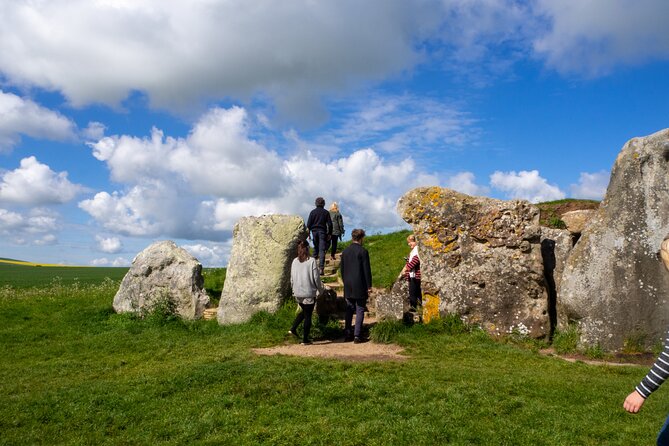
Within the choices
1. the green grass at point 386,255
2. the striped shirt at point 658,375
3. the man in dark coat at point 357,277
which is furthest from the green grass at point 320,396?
the green grass at point 386,255

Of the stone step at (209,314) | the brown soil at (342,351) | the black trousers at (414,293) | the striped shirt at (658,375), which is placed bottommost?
the brown soil at (342,351)

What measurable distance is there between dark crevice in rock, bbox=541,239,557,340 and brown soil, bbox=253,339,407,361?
13.8 feet

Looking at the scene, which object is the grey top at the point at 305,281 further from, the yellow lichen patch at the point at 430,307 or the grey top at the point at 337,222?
the grey top at the point at 337,222

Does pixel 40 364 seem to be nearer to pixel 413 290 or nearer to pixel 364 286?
pixel 364 286

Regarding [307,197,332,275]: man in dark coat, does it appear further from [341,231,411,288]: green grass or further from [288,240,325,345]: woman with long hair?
[288,240,325,345]: woman with long hair

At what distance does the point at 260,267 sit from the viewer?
16.3 meters

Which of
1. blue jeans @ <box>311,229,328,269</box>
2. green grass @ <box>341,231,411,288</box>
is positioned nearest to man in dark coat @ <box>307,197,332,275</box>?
blue jeans @ <box>311,229,328,269</box>

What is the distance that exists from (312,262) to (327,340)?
222 centimetres

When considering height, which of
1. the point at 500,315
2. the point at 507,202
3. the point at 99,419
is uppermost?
the point at 507,202

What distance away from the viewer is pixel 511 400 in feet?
28.9

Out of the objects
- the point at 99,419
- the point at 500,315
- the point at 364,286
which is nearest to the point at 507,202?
the point at 500,315

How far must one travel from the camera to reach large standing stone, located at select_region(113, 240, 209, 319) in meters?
17.4

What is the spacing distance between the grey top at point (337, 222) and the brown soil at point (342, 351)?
881 cm

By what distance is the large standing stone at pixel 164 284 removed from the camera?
1739cm
